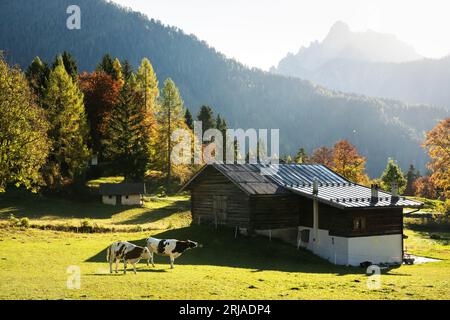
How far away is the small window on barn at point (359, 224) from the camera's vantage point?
36084mm

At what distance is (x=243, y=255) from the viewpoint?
33.8 m

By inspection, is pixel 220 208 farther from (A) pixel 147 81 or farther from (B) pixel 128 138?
(A) pixel 147 81

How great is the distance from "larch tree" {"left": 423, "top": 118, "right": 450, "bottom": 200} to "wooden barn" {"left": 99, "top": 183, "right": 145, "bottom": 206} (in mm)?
35699

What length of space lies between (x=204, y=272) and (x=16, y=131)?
2216cm

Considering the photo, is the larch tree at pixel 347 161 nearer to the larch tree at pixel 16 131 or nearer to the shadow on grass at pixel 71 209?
the shadow on grass at pixel 71 209

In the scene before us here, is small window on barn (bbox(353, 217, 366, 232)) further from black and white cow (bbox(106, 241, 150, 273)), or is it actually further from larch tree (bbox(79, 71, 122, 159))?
larch tree (bbox(79, 71, 122, 159))

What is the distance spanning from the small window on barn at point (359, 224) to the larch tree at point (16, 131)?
83.7ft

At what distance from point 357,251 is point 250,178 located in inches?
380

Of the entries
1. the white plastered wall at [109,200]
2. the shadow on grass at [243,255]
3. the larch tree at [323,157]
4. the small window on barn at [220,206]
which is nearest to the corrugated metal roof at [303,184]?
the small window on barn at [220,206]

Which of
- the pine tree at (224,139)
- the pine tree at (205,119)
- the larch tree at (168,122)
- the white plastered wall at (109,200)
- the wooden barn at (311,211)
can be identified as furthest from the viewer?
the pine tree at (205,119)

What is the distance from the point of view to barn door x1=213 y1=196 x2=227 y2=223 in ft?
131

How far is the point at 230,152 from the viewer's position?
343 feet
